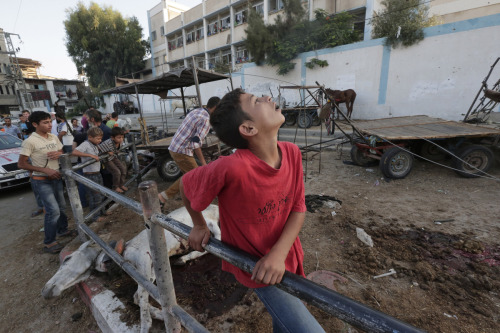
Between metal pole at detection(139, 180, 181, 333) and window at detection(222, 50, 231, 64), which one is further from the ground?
window at detection(222, 50, 231, 64)

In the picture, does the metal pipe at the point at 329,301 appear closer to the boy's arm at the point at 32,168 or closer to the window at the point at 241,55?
the boy's arm at the point at 32,168

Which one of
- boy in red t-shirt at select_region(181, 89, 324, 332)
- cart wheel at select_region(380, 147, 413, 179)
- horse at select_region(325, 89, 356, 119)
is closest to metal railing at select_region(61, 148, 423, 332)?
boy in red t-shirt at select_region(181, 89, 324, 332)

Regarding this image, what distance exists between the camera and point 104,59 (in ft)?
97.4

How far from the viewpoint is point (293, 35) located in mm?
14664

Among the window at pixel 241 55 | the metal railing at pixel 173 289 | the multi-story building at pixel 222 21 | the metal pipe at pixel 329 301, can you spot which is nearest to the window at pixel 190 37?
the multi-story building at pixel 222 21

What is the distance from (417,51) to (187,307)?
13.1 meters

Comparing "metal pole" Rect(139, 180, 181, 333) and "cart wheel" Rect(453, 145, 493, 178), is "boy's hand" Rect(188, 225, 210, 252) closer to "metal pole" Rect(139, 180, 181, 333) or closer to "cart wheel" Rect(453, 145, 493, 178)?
"metal pole" Rect(139, 180, 181, 333)

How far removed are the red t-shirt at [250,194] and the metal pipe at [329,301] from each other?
197 mm

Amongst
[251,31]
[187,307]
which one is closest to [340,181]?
[187,307]

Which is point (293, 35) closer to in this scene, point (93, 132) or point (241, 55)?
point (241, 55)

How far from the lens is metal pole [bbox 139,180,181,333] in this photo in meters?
1.31

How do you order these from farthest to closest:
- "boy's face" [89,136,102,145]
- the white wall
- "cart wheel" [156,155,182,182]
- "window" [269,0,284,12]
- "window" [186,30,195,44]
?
"window" [186,30,195,44] → "window" [269,0,284,12] → the white wall → "cart wheel" [156,155,182,182] → "boy's face" [89,136,102,145]

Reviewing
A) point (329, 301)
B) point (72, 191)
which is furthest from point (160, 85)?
point (329, 301)

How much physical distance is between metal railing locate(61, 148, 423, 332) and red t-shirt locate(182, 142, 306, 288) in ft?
0.60
